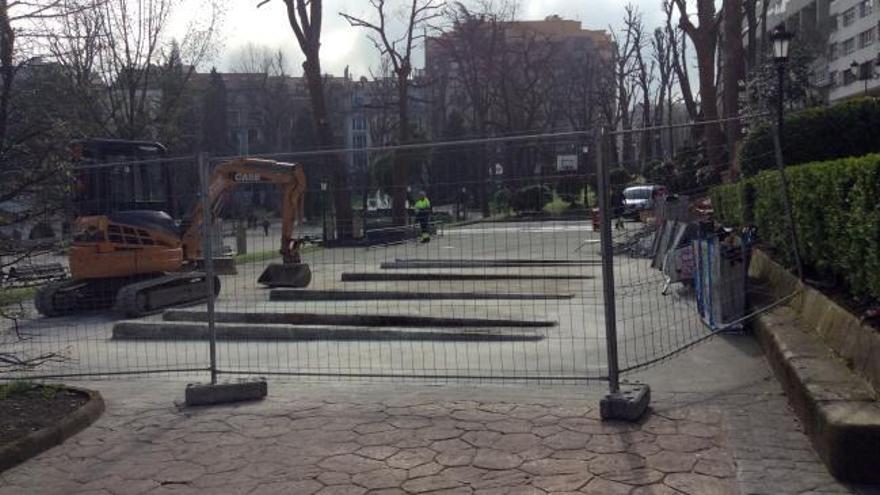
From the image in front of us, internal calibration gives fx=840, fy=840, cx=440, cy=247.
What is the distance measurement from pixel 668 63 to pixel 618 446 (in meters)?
63.4

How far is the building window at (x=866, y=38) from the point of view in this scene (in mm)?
70125

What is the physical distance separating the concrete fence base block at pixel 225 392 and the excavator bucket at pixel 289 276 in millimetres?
8410

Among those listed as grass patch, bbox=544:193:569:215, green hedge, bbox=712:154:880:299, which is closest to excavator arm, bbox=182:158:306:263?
grass patch, bbox=544:193:569:215

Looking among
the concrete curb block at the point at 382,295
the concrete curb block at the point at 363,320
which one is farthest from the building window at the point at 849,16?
the concrete curb block at the point at 363,320

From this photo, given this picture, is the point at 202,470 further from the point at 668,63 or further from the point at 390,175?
the point at 668,63

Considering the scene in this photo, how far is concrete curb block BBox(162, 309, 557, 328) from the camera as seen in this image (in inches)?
427

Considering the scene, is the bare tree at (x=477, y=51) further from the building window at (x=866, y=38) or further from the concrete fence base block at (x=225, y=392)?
the concrete fence base block at (x=225, y=392)

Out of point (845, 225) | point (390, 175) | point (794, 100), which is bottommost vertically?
point (845, 225)

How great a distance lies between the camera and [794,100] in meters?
30.4

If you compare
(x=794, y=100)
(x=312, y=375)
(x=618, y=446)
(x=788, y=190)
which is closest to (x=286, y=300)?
(x=312, y=375)

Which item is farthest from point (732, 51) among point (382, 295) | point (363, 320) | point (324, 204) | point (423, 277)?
point (324, 204)

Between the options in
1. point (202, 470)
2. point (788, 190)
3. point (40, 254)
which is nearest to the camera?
point (202, 470)

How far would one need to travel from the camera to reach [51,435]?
6.03 metres

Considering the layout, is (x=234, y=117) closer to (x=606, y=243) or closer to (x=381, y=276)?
(x=381, y=276)
